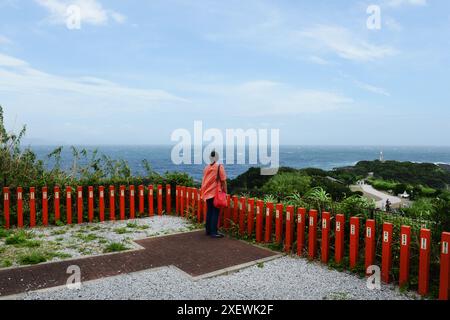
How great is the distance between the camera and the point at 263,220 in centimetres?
761

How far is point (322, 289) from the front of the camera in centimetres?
502

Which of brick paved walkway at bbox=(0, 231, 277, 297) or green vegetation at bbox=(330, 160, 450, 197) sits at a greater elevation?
brick paved walkway at bbox=(0, 231, 277, 297)

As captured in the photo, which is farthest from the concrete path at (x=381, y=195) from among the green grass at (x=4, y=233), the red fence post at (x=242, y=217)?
the green grass at (x=4, y=233)

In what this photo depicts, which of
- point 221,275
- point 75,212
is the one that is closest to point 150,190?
point 75,212

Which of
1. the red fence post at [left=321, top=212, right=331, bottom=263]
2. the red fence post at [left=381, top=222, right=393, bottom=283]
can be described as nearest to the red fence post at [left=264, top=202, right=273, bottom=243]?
the red fence post at [left=321, top=212, right=331, bottom=263]

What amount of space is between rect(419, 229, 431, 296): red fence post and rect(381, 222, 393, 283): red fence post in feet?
1.47

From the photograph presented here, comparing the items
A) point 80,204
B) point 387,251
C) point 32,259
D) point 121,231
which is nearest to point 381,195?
point 121,231

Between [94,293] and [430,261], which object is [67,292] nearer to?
[94,293]

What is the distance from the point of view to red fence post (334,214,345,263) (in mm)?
5895

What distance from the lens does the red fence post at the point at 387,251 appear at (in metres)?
5.25

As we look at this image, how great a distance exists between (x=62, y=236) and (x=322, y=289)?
18.0ft

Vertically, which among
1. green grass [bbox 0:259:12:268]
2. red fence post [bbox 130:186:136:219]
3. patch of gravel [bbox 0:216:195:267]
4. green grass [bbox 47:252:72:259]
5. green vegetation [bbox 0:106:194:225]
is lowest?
patch of gravel [bbox 0:216:195:267]

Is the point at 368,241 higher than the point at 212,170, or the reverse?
the point at 212,170

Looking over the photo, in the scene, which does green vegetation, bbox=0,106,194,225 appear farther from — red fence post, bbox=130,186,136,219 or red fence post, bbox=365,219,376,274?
red fence post, bbox=365,219,376,274
